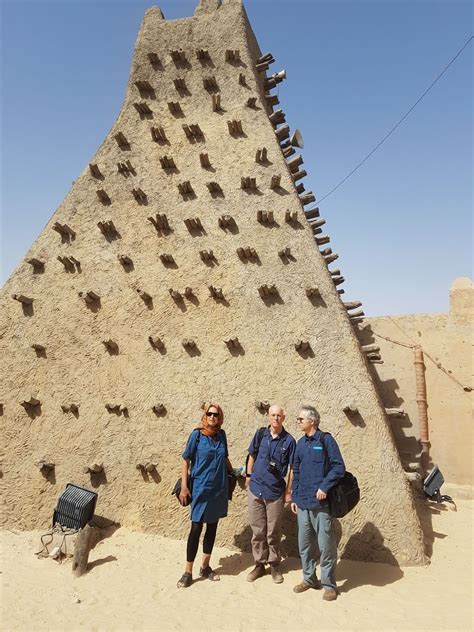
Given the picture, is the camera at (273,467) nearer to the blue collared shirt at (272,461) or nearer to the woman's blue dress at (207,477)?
the blue collared shirt at (272,461)

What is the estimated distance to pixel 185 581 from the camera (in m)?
4.84

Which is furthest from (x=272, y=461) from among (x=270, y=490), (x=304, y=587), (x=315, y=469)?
(x=304, y=587)

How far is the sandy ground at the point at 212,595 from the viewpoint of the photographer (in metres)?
4.24

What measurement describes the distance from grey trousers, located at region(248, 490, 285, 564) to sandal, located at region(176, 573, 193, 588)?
79 centimetres

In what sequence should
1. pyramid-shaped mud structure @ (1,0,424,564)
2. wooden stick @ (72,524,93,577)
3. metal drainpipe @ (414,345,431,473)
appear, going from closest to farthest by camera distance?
wooden stick @ (72,524,93,577) < pyramid-shaped mud structure @ (1,0,424,564) < metal drainpipe @ (414,345,431,473)

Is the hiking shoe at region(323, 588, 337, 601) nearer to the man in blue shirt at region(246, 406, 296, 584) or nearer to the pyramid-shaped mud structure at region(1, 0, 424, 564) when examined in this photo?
the man in blue shirt at region(246, 406, 296, 584)

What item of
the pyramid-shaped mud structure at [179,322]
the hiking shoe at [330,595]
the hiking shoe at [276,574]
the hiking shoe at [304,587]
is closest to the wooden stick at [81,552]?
the pyramid-shaped mud structure at [179,322]

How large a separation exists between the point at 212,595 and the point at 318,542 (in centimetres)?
130

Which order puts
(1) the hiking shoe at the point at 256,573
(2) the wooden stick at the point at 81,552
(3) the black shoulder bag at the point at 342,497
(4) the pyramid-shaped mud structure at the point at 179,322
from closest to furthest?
(3) the black shoulder bag at the point at 342,497, (1) the hiking shoe at the point at 256,573, (2) the wooden stick at the point at 81,552, (4) the pyramid-shaped mud structure at the point at 179,322

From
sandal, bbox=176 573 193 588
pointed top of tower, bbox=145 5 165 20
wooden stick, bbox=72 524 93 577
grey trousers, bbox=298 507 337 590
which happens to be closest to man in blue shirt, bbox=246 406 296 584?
grey trousers, bbox=298 507 337 590

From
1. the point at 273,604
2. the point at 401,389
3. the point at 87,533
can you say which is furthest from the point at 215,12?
the point at 273,604

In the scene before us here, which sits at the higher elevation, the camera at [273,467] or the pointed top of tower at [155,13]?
the pointed top of tower at [155,13]

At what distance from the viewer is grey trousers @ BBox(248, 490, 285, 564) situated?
486 centimetres

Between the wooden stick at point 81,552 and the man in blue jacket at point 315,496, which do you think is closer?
the man in blue jacket at point 315,496
